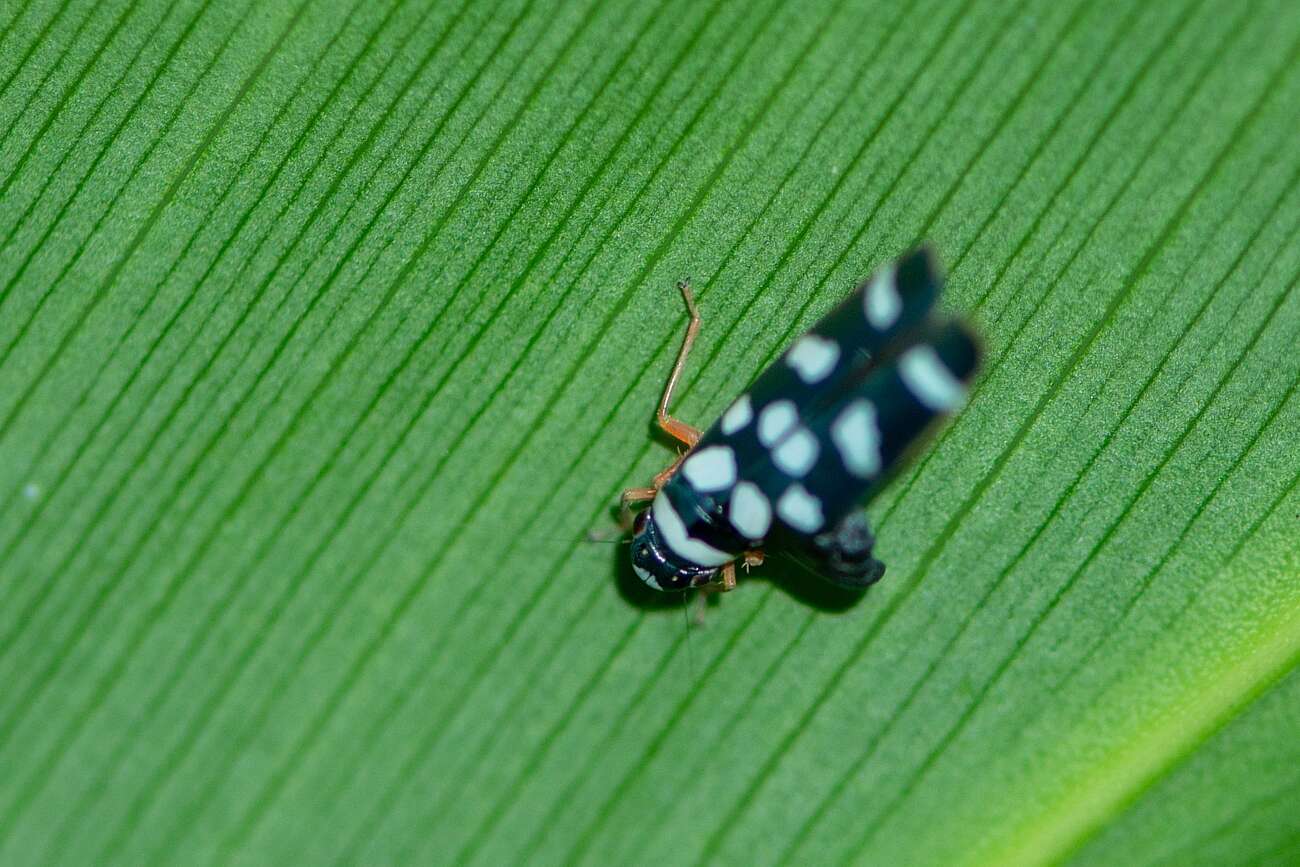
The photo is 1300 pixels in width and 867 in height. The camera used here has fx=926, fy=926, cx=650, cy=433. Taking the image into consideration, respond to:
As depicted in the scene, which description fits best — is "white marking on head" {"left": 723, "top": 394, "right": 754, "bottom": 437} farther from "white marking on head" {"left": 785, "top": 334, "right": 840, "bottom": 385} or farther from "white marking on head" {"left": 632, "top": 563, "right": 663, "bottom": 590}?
"white marking on head" {"left": 632, "top": 563, "right": 663, "bottom": 590}

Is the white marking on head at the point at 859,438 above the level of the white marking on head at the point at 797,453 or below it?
above

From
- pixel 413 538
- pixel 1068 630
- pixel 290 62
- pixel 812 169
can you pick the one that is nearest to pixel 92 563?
pixel 413 538

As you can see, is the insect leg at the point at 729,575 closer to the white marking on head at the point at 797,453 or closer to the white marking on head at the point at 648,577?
the white marking on head at the point at 648,577

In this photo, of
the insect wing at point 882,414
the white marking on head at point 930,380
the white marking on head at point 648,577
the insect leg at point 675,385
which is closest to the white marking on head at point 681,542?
the white marking on head at point 648,577

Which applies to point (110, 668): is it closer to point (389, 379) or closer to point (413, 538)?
point (413, 538)

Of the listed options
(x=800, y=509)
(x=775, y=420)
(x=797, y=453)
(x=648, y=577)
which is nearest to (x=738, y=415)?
(x=775, y=420)
